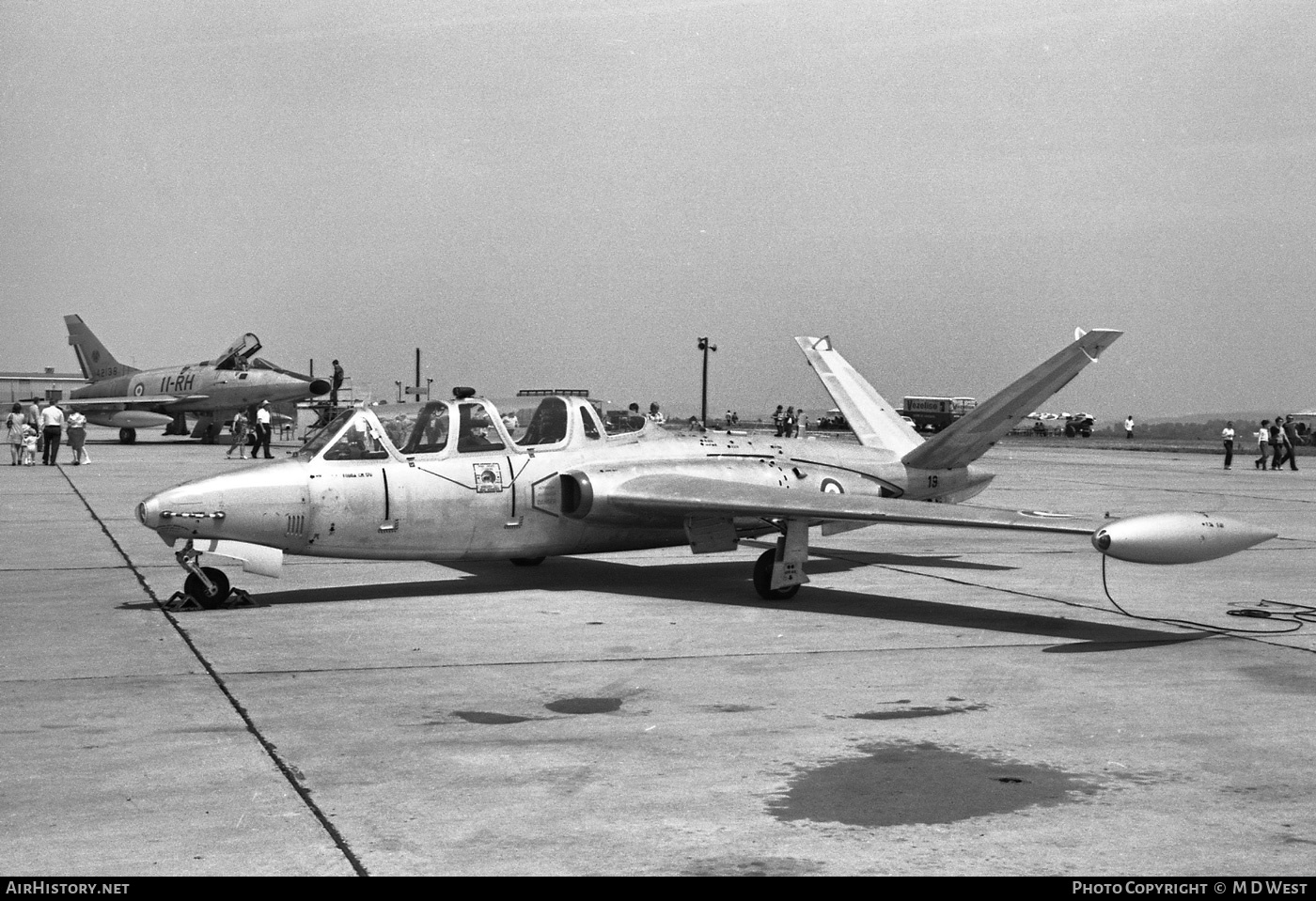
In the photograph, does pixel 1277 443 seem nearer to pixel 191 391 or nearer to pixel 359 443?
pixel 359 443

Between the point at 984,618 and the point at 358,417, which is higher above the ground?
the point at 358,417

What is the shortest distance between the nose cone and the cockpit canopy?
0.52m

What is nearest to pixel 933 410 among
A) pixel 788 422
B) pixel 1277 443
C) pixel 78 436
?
pixel 788 422

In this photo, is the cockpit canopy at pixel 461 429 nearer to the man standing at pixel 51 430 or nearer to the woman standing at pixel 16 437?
the man standing at pixel 51 430

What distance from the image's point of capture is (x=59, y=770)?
6.86m

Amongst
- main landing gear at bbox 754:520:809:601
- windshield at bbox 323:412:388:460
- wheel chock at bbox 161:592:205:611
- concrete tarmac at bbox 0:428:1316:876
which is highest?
windshield at bbox 323:412:388:460

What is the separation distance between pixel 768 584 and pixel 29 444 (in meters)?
31.0

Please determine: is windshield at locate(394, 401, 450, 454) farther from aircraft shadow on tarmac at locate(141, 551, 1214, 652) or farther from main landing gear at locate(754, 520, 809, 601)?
main landing gear at locate(754, 520, 809, 601)

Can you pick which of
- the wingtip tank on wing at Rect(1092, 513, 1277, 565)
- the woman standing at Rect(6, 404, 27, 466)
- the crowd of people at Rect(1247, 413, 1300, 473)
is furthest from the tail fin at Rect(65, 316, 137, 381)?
the wingtip tank on wing at Rect(1092, 513, 1277, 565)

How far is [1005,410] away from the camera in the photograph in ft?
49.0

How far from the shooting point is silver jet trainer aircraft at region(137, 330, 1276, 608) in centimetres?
1195

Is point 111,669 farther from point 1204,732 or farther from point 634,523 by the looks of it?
point 1204,732
